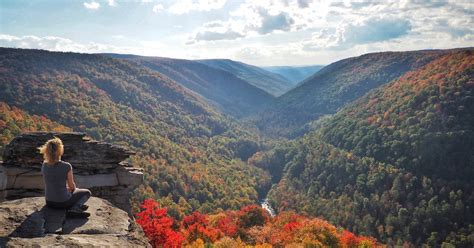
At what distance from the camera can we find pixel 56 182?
456 inches

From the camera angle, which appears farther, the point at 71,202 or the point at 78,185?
the point at 78,185

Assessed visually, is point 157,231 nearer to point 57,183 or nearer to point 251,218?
point 57,183

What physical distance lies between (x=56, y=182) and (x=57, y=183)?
0.14 ft

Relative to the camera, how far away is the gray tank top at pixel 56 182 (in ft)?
37.5

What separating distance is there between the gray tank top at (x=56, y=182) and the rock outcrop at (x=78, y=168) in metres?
5.26

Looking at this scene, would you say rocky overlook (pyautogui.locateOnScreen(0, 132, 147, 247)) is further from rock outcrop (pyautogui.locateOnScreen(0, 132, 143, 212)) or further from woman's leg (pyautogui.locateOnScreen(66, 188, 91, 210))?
woman's leg (pyautogui.locateOnScreen(66, 188, 91, 210))

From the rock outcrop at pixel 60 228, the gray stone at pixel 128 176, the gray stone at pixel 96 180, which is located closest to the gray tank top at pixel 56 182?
the rock outcrop at pixel 60 228

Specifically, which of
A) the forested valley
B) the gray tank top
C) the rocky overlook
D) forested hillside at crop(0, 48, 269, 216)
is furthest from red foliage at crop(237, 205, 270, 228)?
the gray tank top

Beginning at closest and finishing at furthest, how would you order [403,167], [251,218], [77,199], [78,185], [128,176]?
[77,199], [78,185], [128,176], [251,218], [403,167]

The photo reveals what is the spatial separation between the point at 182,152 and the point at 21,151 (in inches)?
5728

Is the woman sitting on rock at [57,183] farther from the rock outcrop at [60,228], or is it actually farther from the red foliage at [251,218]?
the red foliage at [251,218]

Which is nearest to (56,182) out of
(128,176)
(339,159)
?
(128,176)

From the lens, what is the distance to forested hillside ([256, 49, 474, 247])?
4151 inches

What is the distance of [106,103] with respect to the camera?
174 m
